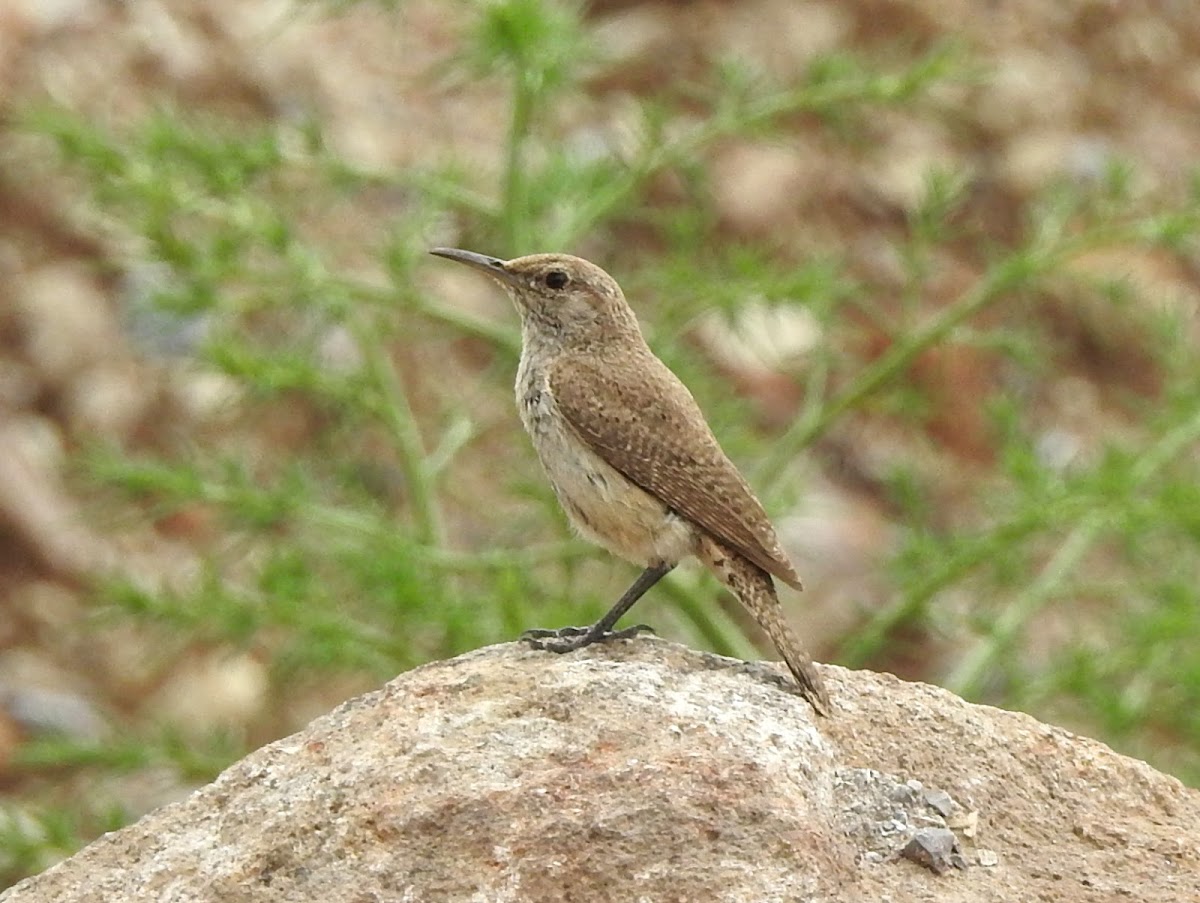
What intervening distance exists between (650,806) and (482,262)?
7.45 ft

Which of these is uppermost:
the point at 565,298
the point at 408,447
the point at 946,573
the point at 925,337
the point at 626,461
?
the point at 408,447

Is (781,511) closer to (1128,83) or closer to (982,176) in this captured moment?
(982,176)

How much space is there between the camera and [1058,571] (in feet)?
27.6

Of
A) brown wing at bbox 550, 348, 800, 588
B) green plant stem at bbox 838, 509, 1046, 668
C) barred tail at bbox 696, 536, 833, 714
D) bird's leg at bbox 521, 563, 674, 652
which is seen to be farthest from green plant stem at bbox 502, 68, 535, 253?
bird's leg at bbox 521, 563, 674, 652

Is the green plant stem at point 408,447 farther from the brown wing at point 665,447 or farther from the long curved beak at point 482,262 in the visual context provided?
the brown wing at point 665,447

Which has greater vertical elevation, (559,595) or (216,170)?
(216,170)

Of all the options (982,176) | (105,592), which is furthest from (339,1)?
(982,176)

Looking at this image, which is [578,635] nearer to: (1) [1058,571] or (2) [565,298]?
(2) [565,298]

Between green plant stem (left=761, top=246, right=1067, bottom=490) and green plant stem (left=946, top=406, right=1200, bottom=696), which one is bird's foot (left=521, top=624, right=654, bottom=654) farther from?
green plant stem (left=761, top=246, right=1067, bottom=490)

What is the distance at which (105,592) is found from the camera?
8.09 meters

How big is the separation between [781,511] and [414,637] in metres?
1.74

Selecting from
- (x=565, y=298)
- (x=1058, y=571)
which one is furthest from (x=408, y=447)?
(x=1058, y=571)

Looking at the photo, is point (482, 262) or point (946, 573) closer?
point (482, 262)

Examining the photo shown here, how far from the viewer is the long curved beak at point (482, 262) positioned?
18.8ft
